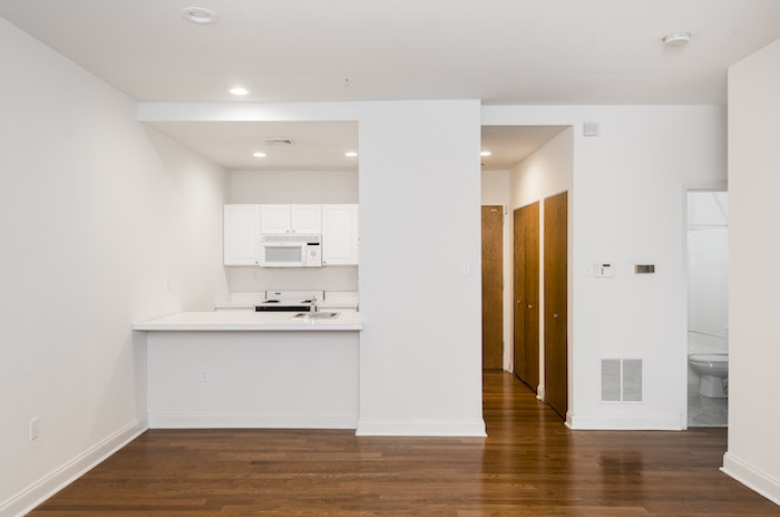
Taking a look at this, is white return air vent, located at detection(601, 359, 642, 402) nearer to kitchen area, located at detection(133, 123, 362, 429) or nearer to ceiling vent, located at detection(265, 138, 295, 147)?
kitchen area, located at detection(133, 123, 362, 429)

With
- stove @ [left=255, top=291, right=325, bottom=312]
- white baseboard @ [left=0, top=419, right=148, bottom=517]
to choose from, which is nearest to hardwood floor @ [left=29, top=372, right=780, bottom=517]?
white baseboard @ [left=0, top=419, right=148, bottom=517]

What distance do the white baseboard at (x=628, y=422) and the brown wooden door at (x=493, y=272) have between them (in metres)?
2.35

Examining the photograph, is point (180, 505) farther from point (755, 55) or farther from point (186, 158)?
point (755, 55)

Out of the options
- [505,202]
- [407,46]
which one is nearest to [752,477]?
[407,46]

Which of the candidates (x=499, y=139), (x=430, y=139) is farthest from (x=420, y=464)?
(x=499, y=139)

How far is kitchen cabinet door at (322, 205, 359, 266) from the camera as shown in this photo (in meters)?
5.82

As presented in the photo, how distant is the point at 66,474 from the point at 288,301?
3.21 m

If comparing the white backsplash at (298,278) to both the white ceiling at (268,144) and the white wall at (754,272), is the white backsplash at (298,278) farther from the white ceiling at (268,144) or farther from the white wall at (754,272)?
the white wall at (754,272)

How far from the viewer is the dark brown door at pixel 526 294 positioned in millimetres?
5234

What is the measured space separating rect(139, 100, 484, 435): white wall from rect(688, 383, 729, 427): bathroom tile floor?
1.78 metres

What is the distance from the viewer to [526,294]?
18.3ft

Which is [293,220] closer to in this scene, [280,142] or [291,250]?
[291,250]

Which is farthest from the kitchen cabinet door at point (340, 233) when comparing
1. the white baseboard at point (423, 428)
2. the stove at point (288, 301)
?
the white baseboard at point (423, 428)

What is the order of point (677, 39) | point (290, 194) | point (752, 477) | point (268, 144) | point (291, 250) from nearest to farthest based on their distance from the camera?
point (677, 39)
point (752, 477)
point (268, 144)
point (291, 250)
point (290, 194)
